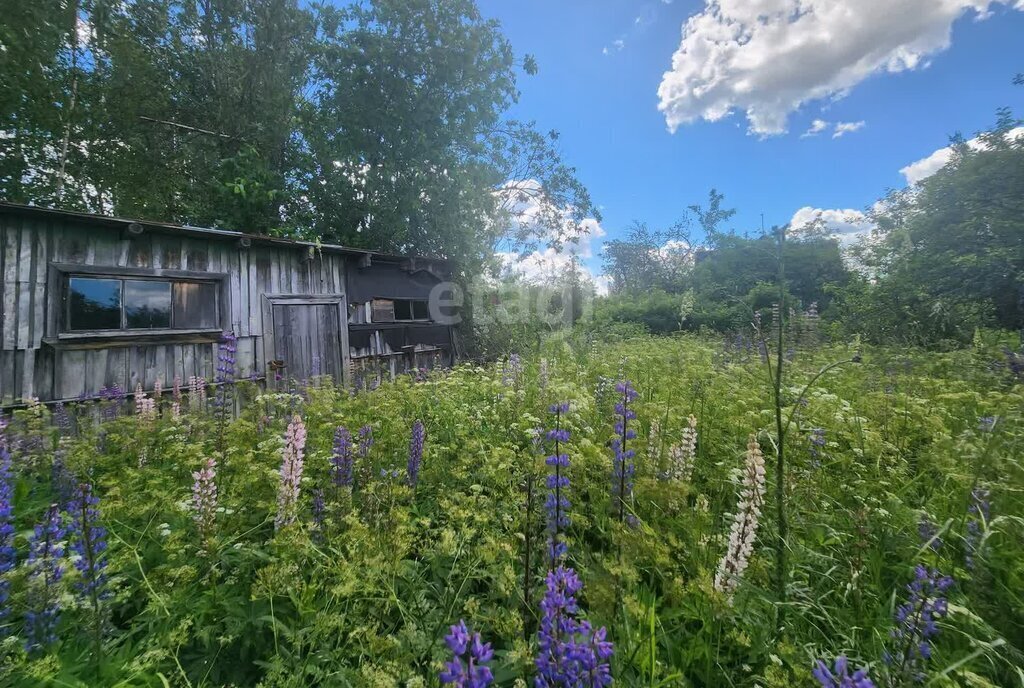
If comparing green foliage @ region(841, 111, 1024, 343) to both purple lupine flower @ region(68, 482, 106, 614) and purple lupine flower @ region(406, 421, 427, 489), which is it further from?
purple lupine flower @ region(68, 482, 106, 614)

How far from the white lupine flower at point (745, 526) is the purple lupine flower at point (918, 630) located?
0.44 metres

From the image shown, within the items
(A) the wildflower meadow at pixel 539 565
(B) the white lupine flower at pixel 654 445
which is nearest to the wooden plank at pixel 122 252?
(A) the wildflower meadow at pixel 539 565

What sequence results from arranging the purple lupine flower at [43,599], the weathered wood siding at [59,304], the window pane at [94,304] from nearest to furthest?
the purple lupine flower at [43,599], the weathered wood siding at [59,304], the window pane at [94,304]

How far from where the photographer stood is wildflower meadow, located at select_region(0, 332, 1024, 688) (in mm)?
1381

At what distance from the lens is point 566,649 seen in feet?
3.79

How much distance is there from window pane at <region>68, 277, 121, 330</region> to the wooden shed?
0.05ft

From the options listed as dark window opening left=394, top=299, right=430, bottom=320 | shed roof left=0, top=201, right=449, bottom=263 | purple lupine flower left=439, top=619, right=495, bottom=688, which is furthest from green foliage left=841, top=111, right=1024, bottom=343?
shed roof left=0, top=201, right=449, bottom=263

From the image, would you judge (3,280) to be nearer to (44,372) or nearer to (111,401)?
(44,372)

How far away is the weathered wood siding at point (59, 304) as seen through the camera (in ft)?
18.1

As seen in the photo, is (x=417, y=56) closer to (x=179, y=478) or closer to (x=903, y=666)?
(x=179, y=478)

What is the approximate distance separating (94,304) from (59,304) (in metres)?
0.37

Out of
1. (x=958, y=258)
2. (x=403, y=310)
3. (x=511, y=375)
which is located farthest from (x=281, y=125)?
(x=958, y=258)

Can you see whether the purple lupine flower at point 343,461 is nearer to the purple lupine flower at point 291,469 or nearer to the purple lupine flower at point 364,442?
the purple lupine flower at point 364,442

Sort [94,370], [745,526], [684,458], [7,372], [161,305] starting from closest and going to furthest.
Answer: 1. [745,526]
2. [684,458]
3. [7,372]
4. [94,370]
5. [161,305]
